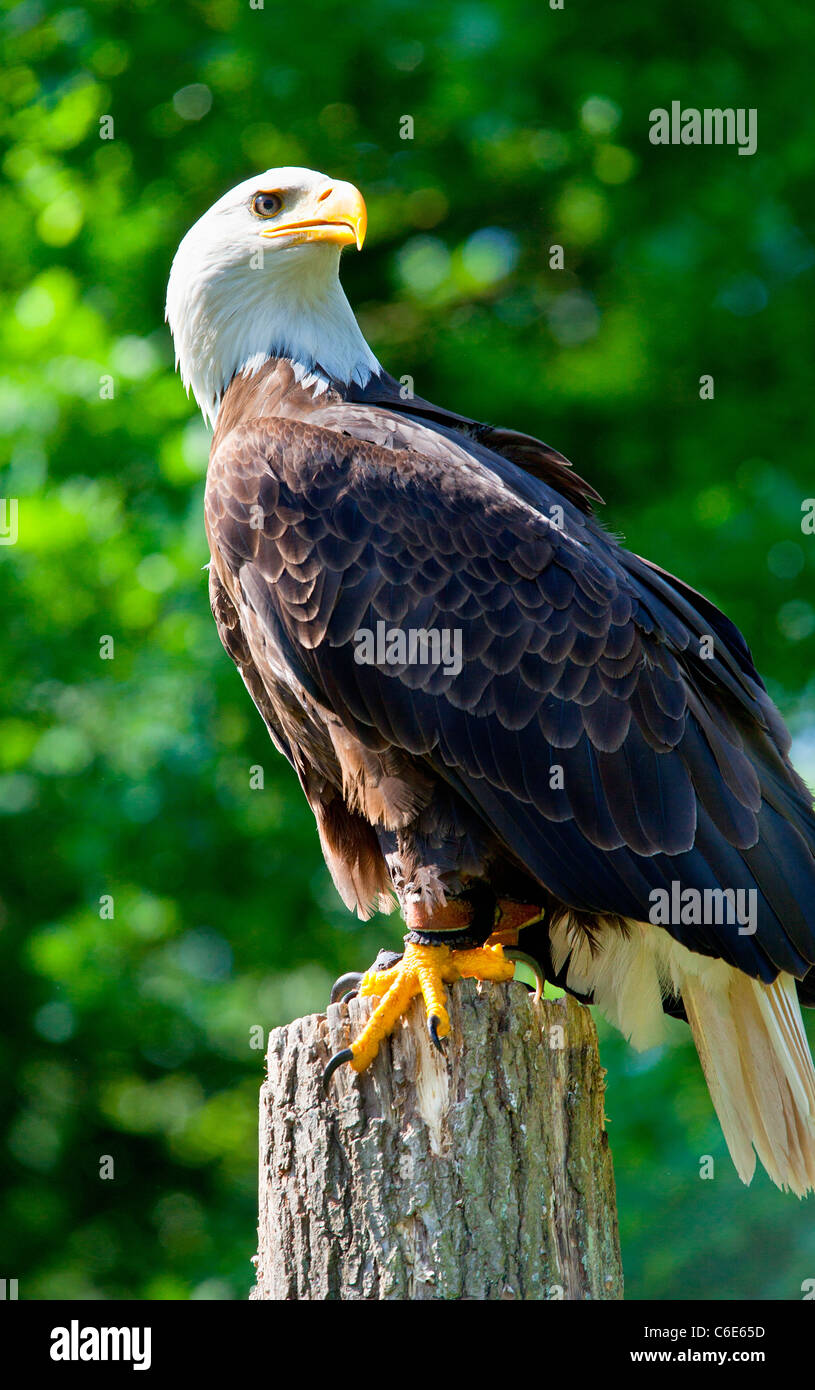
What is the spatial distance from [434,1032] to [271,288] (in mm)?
2838

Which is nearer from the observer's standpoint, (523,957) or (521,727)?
(521,727)

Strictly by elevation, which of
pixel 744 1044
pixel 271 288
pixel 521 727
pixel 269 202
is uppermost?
pixel 269 202

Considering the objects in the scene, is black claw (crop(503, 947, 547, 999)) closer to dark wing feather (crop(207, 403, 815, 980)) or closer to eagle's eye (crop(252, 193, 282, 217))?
dark wing feather (crop(207, 403, 815, 980))

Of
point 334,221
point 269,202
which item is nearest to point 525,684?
point 334,221

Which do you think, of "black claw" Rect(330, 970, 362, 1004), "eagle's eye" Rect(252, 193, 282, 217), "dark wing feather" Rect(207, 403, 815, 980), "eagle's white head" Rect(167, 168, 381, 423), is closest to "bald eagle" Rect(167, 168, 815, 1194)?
"dark wing feather" Rect(207, 403, 815, 980)

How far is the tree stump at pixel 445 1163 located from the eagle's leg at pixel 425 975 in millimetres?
37

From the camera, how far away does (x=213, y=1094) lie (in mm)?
8836

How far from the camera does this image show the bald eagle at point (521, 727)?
4.36 metres

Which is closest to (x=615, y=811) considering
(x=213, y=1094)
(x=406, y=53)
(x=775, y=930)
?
(x=775, y=930)

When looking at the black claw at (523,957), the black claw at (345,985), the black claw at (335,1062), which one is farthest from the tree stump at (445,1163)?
the black claw at (523,957)

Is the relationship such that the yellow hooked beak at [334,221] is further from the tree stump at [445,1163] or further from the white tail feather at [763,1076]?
the white tail feather at [763,1076]

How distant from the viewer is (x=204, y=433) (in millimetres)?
7754

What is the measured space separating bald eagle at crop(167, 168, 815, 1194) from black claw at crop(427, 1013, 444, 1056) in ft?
0.59

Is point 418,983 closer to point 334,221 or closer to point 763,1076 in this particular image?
point 763,1076
